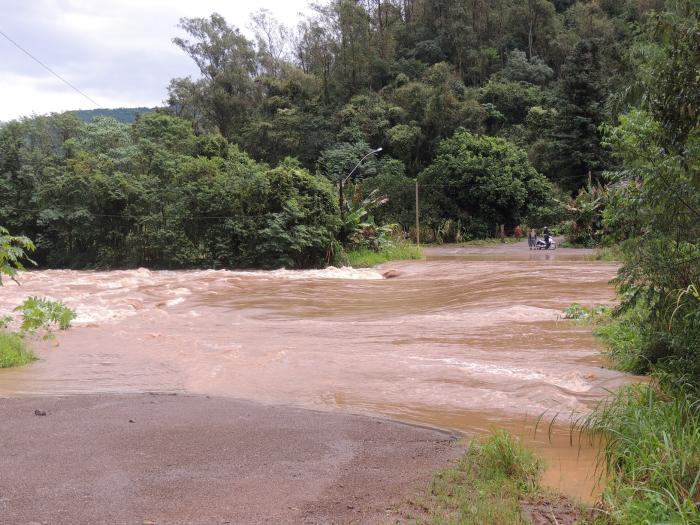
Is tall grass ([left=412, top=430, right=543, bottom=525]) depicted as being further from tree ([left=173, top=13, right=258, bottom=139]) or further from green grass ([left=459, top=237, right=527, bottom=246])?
tree ([left=173, top=13, right=258, bottom=139])

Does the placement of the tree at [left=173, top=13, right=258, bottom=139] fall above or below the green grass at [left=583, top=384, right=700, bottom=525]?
above

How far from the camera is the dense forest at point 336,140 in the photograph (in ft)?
99.3

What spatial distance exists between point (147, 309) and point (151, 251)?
52.5ft

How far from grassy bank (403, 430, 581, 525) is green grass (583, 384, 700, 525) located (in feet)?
1.23

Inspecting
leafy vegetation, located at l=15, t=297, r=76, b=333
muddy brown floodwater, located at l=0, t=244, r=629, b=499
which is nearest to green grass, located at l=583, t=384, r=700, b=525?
muddy brown floodwater, located at l=0, t=244, r=629, b=499

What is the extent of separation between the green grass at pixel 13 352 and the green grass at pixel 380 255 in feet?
69.3

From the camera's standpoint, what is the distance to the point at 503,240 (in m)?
44.5

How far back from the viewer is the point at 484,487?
14.0 ft

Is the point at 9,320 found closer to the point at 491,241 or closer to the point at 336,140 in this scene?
the point at 491,241

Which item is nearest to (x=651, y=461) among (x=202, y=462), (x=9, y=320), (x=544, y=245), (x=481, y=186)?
(x=202, y=462)

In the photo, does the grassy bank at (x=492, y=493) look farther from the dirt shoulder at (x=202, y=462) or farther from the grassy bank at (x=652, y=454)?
the grassy bank at (x=652, y=454)

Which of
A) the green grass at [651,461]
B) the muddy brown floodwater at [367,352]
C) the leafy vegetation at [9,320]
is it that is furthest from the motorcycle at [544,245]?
the green grass at [651,461]

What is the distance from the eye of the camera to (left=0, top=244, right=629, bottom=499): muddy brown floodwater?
23.4 ft

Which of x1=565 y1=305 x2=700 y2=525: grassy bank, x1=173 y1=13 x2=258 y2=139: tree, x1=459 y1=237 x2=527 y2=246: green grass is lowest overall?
x1=459 y1=237 x2=527 y2=246: green grass
